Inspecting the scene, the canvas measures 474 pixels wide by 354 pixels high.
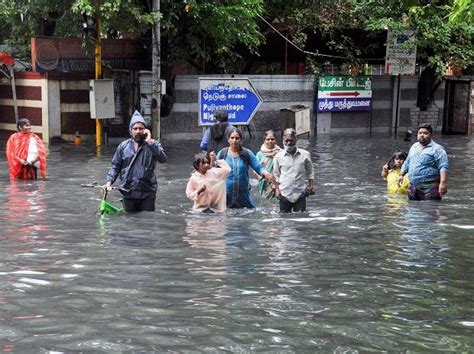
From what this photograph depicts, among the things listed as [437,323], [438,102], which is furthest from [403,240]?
[438,102]

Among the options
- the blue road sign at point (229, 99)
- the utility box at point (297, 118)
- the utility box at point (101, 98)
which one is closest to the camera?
the utility box at point (101, 98)

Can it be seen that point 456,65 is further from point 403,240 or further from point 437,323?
point 437,323

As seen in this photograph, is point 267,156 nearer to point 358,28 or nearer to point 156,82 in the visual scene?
point 156,82

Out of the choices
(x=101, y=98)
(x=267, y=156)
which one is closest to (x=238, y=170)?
(x=267, y=156)

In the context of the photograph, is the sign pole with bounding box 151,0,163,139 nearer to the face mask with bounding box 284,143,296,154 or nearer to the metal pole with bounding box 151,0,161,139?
the metal pole with bounding box 151,0,161,139

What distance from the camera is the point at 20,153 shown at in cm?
1496

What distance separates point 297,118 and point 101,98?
614 centimetres

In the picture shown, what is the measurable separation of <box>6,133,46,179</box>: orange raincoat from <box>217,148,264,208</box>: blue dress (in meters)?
4.84

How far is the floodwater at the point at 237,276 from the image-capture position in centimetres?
604

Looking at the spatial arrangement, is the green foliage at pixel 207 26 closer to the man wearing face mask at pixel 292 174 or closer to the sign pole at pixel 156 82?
the sign pole at pixel 156 82

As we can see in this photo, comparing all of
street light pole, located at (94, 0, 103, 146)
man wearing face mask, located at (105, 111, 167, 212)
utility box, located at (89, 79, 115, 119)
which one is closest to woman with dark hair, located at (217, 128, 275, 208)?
man wearing face mask, located at (105, 111, 167, 212)

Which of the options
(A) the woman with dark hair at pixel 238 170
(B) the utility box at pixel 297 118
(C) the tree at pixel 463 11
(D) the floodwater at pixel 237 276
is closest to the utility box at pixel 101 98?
(B) the utility box at pixel 297 118

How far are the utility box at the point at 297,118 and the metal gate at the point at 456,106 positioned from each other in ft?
18.5

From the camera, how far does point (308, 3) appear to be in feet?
83.7
